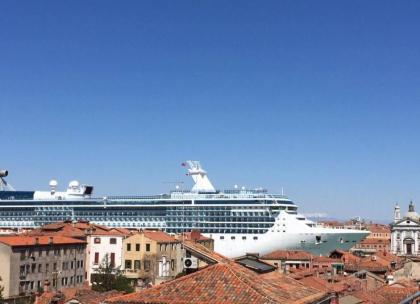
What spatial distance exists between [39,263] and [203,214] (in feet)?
153

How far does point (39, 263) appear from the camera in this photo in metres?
56.7

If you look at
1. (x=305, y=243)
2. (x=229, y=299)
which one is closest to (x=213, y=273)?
(x=229, y=299)

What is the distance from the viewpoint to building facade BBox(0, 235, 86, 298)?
52812 millimetres

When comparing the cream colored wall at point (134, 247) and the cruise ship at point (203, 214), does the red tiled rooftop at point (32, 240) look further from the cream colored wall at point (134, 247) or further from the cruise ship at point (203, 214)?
the cruise ship at point (203, 214)

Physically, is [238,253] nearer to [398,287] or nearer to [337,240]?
[337,240]

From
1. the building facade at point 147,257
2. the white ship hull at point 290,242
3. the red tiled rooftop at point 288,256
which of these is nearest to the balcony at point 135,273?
the building facade at point 147,257

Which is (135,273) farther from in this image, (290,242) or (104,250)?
(290,242)

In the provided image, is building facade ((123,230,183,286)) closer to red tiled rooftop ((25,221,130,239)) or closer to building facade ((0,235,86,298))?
red tiled rooftop ((25,221,130,239))

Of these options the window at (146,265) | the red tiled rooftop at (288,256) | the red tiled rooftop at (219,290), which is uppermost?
the red tiled rooftop at (219,290)

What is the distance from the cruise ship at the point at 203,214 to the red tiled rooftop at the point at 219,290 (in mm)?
77523

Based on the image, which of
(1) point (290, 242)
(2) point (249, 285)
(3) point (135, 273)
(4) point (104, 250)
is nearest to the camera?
(2) point (249, 285)

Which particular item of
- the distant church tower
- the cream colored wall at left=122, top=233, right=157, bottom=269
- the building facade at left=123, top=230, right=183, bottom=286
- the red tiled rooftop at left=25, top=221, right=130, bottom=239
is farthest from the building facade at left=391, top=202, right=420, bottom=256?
the cream colored wall at left=122, top=233, right=157, bottom=269

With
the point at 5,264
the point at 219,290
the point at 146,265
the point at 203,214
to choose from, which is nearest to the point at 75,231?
the point at 146,265

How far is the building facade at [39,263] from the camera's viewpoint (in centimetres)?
5281
